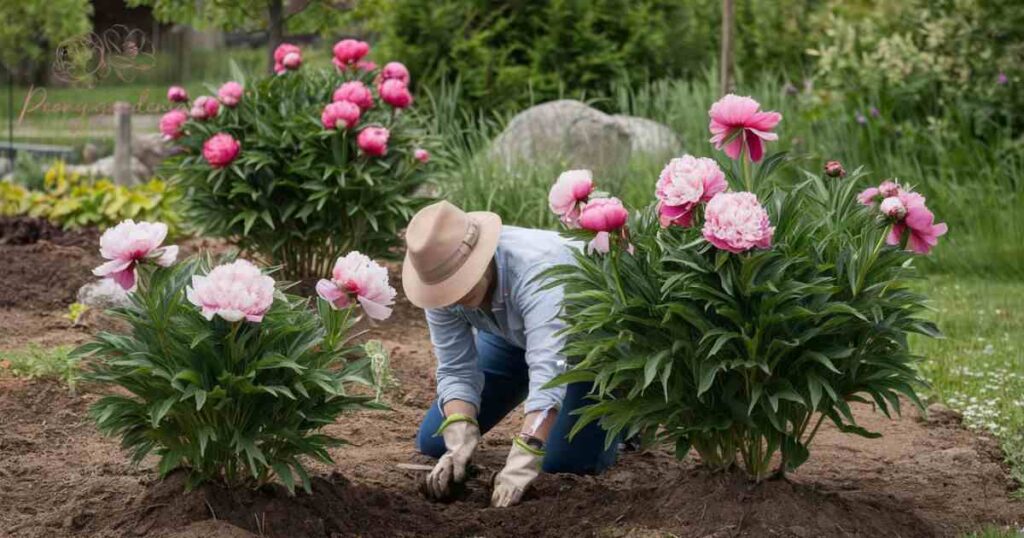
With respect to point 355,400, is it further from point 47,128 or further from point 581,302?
point 47,128

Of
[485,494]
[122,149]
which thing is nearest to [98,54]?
[122,149]

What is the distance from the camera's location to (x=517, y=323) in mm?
4207

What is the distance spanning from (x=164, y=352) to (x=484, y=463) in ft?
5.18

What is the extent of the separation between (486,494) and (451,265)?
2.53 feet

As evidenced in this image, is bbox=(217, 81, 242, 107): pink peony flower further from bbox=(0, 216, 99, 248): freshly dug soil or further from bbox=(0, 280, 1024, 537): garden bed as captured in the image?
bbox=(0, 216, 99, 248): freshly dug soil

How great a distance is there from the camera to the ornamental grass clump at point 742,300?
10.7 ft

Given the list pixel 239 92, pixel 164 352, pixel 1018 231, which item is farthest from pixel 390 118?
pixel 1018 231

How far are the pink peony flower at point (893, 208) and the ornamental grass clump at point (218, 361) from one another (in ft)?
4.19

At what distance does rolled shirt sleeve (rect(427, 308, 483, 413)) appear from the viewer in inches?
172

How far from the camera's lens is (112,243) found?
3170mm

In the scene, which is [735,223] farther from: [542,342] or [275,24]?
[275,24]

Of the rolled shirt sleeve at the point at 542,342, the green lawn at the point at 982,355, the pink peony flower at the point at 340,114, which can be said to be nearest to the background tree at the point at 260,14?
the pink peony flower at the point at 340,114

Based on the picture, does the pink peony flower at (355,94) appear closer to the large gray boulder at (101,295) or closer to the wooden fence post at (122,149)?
the large gray boulder at (101,295)

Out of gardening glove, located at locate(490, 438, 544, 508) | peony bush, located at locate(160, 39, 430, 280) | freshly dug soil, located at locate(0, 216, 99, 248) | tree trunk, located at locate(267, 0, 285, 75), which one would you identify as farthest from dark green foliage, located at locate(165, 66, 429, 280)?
gardening glove, located at locate(490, 438, 544, 508)
